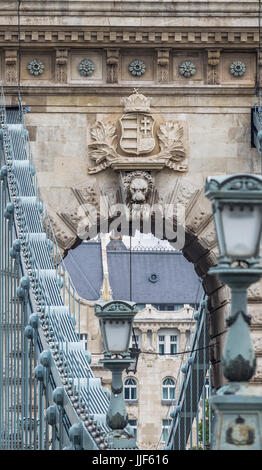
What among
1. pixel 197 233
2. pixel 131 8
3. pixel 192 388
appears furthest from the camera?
pixel 192 388

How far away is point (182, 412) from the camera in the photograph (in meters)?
32.7

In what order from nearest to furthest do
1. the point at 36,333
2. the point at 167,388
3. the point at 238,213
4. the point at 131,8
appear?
the point at 238,213 → the point at 36,333 → the point at 131,8 → the point at 167,388

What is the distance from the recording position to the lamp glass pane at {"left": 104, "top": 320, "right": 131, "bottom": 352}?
756 inches

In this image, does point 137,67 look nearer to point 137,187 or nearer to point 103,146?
point 103,146

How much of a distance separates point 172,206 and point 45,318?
8.79 meters

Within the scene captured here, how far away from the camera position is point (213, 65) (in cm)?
3178

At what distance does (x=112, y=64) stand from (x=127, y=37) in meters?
0.51

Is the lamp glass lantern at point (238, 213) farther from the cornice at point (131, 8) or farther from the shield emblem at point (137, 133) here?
the cornice at point (131, 8)

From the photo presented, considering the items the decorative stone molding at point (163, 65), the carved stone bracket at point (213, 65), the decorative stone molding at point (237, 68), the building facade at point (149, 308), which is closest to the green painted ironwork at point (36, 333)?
the decorative stone molding at point (163, 65)

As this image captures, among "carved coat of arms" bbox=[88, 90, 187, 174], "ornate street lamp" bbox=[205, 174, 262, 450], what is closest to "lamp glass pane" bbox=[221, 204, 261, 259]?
"ornate street lamp" bbox=[205, 174, 262, 450]

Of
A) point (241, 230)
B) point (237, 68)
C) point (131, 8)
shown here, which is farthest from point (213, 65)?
point (241, 230)

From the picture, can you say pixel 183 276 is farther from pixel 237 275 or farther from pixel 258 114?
pixel 237 275

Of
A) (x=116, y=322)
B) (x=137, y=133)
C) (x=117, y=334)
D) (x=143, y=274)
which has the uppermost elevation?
(x=143, y=274)

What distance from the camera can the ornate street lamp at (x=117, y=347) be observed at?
19.2m
